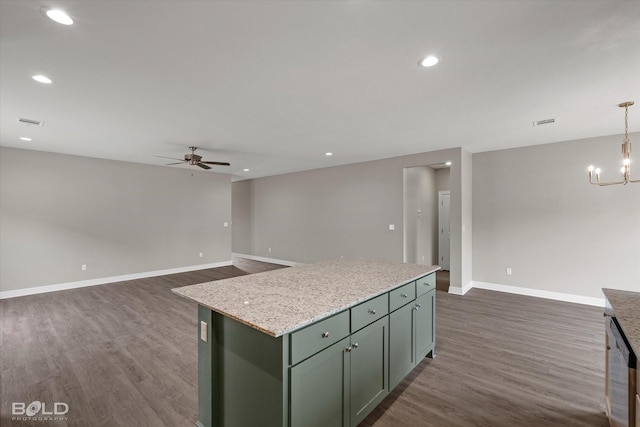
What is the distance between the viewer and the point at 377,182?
20.3ft

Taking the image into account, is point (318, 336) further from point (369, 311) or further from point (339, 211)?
point (339, 211)

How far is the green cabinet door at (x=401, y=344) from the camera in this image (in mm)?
2084

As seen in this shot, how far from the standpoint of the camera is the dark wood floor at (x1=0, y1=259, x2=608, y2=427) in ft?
6.57

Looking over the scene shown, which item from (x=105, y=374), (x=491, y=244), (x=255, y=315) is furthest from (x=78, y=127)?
(x=491, y=244)

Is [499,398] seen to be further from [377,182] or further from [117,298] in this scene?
[117,298]

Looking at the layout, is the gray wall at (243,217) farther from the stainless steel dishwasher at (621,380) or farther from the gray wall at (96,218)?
the stainless steel dishwasher at (621,380)

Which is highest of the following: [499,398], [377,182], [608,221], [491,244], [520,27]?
[520,27]

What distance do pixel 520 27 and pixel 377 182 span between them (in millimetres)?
4427

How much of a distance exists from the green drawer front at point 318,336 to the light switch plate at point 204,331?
652 mm

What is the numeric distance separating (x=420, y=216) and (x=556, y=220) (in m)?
2.47

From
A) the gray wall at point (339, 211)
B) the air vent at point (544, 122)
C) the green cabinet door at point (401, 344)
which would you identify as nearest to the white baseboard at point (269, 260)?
the gray wall at point (339, 211)

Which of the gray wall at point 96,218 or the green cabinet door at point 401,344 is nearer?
the green cabinet door at point 401,344

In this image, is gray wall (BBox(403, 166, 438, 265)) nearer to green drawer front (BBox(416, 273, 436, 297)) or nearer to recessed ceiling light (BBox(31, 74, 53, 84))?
green drawer front (BBox(416, 273, 436, 297))

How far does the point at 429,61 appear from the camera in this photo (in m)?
2.17
